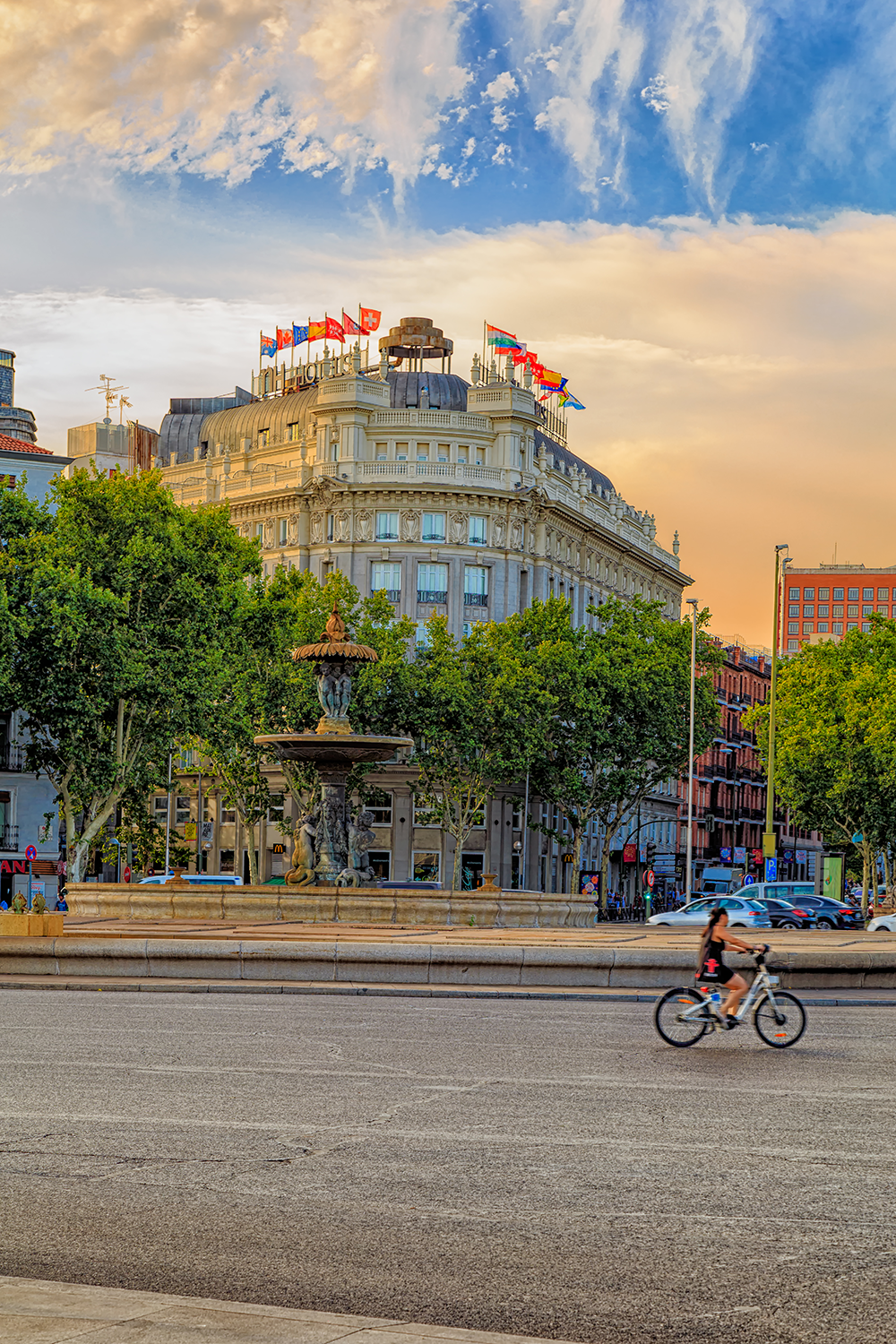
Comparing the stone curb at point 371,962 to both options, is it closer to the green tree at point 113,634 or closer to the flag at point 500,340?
the green tree at point 113,634

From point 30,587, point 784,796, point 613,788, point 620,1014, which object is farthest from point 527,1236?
point 784,796

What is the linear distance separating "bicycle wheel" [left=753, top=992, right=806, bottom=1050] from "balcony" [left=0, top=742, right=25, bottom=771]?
49.7 meters

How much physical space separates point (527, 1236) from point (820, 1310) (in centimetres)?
173

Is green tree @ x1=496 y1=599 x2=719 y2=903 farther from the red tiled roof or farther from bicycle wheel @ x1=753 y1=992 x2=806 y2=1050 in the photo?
bicycle wheel @ x1=753 y1=992 x2=806 y2=1050

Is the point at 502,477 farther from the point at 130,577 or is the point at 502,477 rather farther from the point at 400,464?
the point at 130,577

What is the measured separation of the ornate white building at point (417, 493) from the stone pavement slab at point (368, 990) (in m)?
54.3

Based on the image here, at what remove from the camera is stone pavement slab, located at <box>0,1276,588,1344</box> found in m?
6.13

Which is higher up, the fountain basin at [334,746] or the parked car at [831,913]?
the fountain basin at [334,746]

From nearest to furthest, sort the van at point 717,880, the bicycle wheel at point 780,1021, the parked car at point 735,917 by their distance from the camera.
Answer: the bicycle wheel at point 780,1021 < the parked car at point 735,917 < the van at point 717,880

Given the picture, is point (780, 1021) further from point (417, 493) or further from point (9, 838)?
point (417, 493)

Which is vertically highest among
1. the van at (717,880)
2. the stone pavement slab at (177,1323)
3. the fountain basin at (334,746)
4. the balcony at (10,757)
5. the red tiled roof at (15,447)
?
the red tiled roof at (15,447)

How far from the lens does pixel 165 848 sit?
75.2 meters

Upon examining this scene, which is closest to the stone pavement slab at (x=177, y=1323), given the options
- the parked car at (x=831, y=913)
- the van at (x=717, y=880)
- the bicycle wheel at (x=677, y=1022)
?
the bicycle wheel at (x=677, y=1022)

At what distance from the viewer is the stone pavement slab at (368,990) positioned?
77.7 feet
